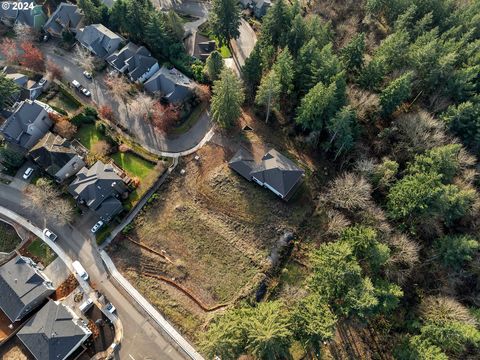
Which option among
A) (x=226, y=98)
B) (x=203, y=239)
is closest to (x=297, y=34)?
(x=226, y=98)

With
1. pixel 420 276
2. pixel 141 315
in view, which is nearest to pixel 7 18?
pixel 141 315

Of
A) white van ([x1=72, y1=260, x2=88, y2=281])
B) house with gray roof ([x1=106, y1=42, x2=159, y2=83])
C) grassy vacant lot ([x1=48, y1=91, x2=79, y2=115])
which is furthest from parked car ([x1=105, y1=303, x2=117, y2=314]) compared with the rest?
house with gray roof ([x1=106, y1=42, x2=159, y2=83])

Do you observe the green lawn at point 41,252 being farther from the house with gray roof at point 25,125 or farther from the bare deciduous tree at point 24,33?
the bare deciduous tree at point 24,33

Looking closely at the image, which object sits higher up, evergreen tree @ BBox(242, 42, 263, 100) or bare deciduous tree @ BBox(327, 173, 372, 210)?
evergreen tree @ BBox(242, 42, 263, 100)

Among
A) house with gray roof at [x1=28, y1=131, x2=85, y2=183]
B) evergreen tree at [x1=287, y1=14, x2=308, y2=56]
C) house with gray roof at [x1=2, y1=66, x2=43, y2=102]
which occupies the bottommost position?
house with gray roof at [x1=28, y1=131, x2=85, y2=183]

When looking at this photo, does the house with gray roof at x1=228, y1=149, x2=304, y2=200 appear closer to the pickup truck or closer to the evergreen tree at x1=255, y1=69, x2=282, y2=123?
the evergreen tree at x1=255, y1=69, x2=282, y2=123

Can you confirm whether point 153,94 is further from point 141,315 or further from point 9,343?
point 9,343
